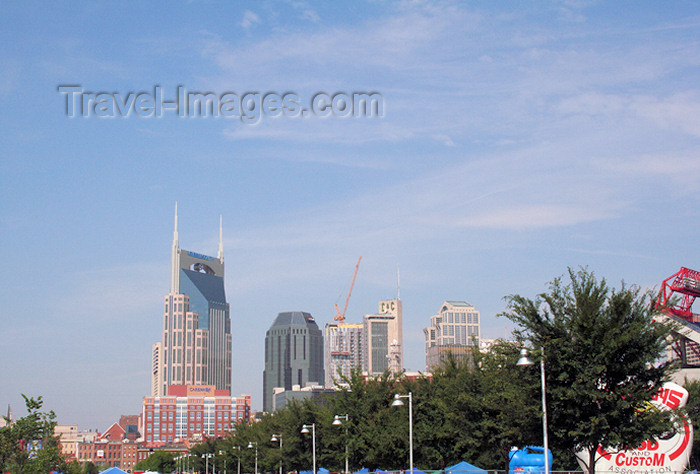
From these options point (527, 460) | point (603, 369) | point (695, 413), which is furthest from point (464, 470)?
point (695, 413)

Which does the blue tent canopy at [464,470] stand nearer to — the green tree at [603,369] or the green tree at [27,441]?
the green tree at [603,369]

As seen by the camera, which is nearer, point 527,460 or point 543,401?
point 543,401

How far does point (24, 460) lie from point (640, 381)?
40546 mm

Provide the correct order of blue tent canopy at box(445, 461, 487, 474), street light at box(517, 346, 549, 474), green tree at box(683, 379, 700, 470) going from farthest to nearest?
green tree at box(683, 379, 700, 470)
blue tent canopy at box(445, 461, 487, 474)
street light at box(517, 346, 549, 474)

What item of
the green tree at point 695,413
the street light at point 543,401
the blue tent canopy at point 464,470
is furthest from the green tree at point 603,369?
the green tree at point 695,413

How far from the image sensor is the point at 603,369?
2892 centimetres

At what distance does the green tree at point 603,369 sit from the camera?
96.1ft

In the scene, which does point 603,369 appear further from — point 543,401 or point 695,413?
point 695,413

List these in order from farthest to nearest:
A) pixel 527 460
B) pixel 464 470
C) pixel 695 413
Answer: pixel 695 413 < pixel 527 460 < pixel 464 470

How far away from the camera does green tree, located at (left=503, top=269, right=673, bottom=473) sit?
29.3 meters

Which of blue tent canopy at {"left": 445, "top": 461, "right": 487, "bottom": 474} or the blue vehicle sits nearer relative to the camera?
blue tent canopy at {"left": 445, "top": 461, "right": 487, "bottom": 474}

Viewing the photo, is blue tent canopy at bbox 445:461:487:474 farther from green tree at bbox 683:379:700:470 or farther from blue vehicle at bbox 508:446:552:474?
green tree at bbox 683:379:700:470

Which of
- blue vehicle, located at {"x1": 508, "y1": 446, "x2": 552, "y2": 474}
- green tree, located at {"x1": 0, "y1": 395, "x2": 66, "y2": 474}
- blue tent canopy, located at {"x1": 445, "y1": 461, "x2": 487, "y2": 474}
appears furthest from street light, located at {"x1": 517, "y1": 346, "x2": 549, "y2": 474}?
green tree, located at {"x1": 0, "y1": 395, "x2": 66, "y2": 474}

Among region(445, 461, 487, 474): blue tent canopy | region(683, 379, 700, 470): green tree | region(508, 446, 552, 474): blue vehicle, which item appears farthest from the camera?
region(683, 379, 700, 470): green tree
